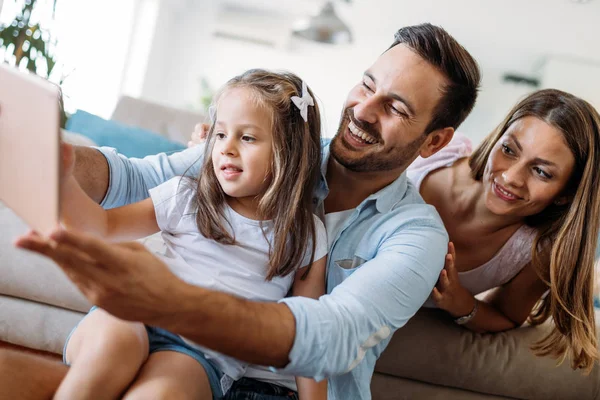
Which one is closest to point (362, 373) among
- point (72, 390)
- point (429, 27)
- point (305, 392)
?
point (305, 392)

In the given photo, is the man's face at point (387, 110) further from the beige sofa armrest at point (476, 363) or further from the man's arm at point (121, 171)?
the beige sofa armrest at point (476, 363)

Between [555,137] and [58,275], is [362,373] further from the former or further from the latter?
[58,275]

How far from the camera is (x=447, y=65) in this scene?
137cm

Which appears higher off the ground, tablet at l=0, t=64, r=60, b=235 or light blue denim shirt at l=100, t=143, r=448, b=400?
tablet at l=0, t=64, r=60, b=235

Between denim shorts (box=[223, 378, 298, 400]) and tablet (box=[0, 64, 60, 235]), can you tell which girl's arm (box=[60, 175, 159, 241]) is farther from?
denim shorts (box=[223, 378, 298, 400])

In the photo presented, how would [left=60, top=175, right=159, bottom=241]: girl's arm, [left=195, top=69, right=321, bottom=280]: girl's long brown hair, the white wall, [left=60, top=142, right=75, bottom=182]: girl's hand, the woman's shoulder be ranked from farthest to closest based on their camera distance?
the white wall
the woman's shoulder
[left=195, top=69, right=321, bottom=280]: girl's long brown hair
[left=60, top=175, right=159, bottom=241]: girl's arm
[left=60, top=142, right=75, bottom=182]: girl's hand

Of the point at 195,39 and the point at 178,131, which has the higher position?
the point at 195,39

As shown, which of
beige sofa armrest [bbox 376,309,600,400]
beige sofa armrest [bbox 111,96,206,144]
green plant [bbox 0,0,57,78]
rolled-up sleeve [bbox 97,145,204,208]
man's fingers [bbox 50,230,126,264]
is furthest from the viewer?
green plant [bbox 0,0,57,78]

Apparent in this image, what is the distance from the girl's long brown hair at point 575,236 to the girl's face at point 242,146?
2.44 ft

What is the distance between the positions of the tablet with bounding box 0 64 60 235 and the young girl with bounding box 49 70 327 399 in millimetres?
341

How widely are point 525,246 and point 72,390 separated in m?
1.22

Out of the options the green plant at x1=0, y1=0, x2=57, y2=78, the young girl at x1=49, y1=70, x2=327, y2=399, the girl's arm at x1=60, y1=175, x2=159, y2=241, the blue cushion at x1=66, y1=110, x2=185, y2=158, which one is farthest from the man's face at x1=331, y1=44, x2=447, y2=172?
the green plant at x1=0, y1=0, x2=57, y2=78

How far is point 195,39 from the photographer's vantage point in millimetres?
6590

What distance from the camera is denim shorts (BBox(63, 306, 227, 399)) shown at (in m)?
1.08
